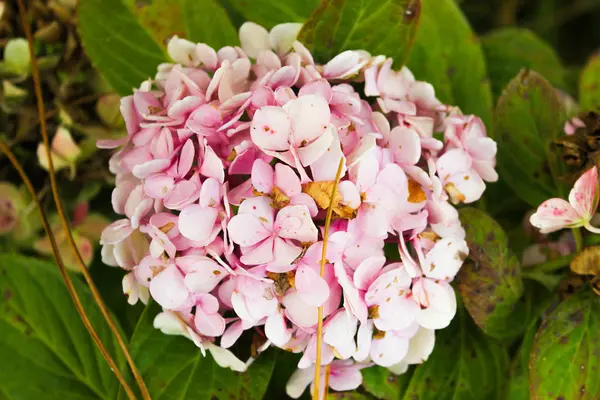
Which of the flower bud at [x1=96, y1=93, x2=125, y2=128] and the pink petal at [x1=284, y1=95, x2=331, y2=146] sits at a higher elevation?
the pink petal at [x1=284, y1=95, x2=331, y2=146]

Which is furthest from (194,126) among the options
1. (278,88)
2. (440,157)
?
(440,157)

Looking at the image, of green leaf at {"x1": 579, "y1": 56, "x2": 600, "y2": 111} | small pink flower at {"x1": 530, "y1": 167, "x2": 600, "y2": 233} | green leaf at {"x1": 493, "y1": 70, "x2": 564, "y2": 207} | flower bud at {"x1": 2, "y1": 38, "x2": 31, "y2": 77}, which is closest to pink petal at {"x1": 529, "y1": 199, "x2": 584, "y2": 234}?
small pink flower at {"x1": 530, "y1": 167, "x2": 600, "y2": 233}

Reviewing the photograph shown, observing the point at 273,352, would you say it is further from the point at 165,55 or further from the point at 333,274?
the point at 165,55

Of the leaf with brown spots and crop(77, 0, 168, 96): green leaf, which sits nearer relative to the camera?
the leaf with brown spots

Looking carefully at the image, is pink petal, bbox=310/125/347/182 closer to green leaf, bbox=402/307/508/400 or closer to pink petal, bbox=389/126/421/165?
pink petal, bbox=389/126/421/165

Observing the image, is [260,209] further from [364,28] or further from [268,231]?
[364,28]

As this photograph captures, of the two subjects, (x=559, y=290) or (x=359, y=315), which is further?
(x=559, y=290)

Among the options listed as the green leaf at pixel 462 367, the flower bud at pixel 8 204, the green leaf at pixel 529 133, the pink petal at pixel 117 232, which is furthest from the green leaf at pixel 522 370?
the flower bud at pixel 8 204
